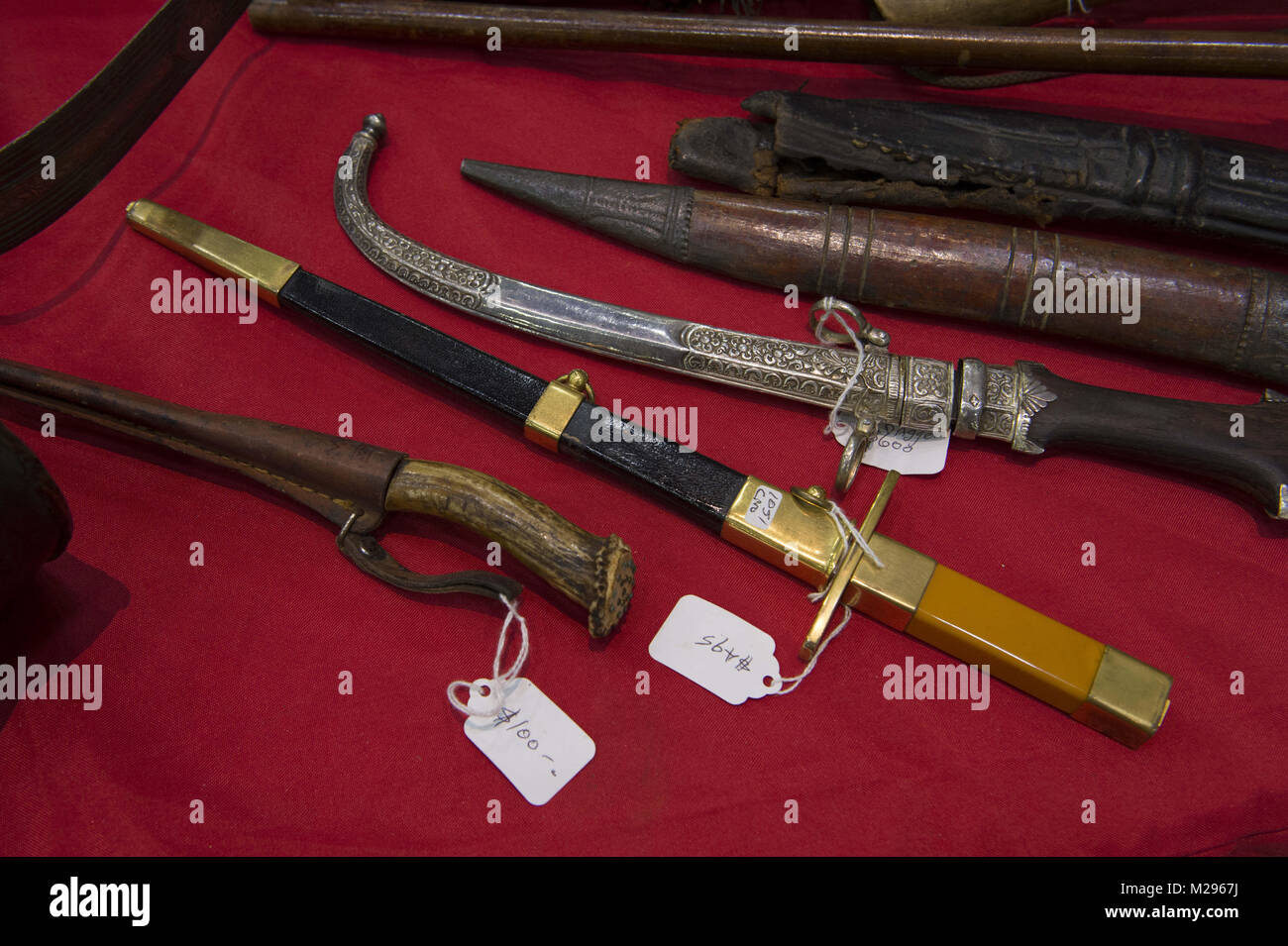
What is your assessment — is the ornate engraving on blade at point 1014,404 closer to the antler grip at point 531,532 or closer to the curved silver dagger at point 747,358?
the curved silver dagger at point 747,358

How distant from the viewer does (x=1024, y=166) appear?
242 cm

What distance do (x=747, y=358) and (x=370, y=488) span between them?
101 cm

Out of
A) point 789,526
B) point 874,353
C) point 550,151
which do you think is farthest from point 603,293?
point 789,526

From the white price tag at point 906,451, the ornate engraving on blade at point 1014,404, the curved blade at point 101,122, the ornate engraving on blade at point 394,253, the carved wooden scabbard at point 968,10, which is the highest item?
the carved wooden scabbard at point 968,10

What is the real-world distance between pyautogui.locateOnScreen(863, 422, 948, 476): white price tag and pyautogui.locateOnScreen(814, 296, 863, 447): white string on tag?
78 mm

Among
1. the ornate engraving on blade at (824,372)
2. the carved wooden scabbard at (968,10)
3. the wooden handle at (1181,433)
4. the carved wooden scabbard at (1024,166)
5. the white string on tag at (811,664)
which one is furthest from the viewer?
the carved wooden scabbard at (968,10)

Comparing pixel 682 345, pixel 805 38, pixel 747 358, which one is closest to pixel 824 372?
pixel 747 358

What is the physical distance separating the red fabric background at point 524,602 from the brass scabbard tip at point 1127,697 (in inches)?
3.4

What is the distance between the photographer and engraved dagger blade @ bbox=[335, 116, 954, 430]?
7.16ft

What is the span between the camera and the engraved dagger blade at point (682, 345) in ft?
7.16

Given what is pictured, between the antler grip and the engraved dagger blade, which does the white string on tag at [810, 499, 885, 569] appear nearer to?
the engraved dagger blade

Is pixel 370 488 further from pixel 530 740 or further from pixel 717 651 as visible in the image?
pixel 717 651

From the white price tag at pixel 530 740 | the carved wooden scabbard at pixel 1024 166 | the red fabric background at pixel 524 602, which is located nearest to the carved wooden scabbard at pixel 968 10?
the red fabric background at pixel 524 602

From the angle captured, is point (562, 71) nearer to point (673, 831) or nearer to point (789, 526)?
point (789, 526)
